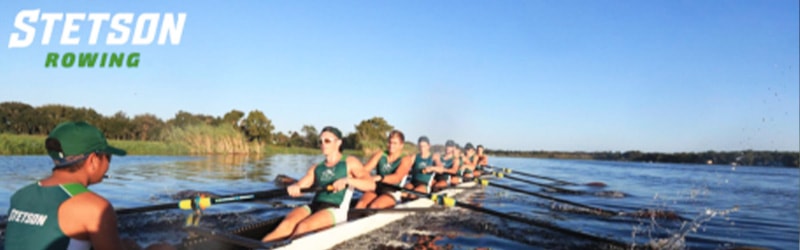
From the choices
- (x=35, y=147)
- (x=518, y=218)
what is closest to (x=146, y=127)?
(x=35, y=147)

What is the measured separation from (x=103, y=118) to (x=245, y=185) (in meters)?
57.3

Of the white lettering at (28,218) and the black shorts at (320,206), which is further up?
the white lettering at (28,218)

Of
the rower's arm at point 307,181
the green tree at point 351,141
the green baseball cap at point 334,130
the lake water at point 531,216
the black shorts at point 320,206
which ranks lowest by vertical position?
the lake water at point 531,216

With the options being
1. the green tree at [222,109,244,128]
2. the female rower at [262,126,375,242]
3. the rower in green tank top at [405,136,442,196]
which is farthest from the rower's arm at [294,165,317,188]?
the green tree at [222,109,244,128]

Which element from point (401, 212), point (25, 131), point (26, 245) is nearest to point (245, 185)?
point (401, 212)

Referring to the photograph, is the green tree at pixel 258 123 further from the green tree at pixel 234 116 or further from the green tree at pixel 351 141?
the green tree at pixel 351 141

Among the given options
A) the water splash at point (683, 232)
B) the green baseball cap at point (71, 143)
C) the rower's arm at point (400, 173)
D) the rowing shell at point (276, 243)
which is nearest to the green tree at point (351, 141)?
the water splash at point (683, 232)

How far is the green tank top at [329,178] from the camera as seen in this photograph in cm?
713

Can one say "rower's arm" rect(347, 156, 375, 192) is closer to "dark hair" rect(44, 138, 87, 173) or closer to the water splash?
"dark hair" rect(44, 138, 87, 173)

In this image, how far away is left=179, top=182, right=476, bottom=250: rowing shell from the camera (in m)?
5.32

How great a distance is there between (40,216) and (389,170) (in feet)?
25.4

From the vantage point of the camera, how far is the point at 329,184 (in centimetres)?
702

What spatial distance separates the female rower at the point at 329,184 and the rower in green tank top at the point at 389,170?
176cm

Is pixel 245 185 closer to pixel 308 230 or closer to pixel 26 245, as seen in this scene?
pixel 308 230
